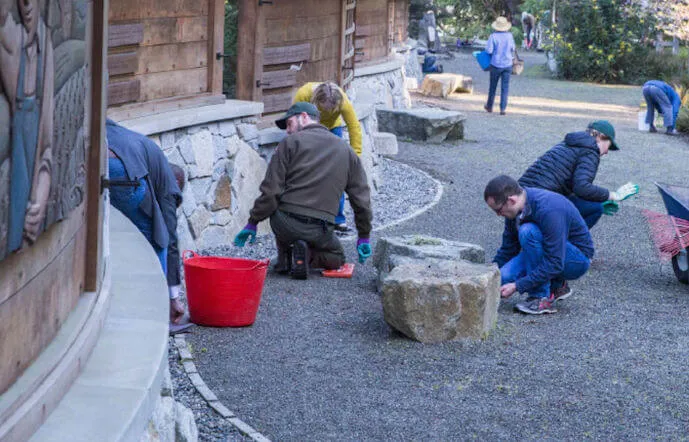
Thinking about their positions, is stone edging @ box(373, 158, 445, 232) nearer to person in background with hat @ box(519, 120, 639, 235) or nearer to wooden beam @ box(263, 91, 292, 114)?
wooden beam @ box(263, 91, 292, 114)

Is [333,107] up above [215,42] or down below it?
below

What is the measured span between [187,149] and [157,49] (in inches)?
30.9

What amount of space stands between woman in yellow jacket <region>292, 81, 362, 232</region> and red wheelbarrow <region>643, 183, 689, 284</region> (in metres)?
2.45

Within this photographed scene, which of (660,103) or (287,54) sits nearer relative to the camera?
(287,54)

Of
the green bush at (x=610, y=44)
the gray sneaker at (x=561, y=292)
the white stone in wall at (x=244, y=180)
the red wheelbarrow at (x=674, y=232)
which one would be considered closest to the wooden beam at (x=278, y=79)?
the white stone in wall at (x=244, y=180)

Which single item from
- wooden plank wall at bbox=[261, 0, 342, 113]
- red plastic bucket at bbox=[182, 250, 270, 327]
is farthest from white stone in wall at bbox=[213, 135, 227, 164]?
red plastic bucket at bbox=[182, 250, 270, 327]

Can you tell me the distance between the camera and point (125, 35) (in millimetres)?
7695

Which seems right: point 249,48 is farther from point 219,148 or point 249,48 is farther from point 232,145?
point 219,148

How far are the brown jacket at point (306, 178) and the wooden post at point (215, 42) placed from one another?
1.55 meters

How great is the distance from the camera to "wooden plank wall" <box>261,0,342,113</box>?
992 cm

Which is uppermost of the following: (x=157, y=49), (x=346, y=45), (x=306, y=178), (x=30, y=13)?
(x=30, y=13)

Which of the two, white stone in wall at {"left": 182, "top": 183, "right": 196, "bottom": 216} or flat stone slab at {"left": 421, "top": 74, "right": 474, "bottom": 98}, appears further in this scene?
flat stone slab at {"left": 421, "top": 74, "right": 474, "bottom": 98}

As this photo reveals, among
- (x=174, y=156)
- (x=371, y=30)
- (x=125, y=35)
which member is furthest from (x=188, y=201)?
(x=371, y=30)

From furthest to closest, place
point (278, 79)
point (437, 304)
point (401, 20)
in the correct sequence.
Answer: point (401, 20) → point (278, 79) → point (437, 304)
